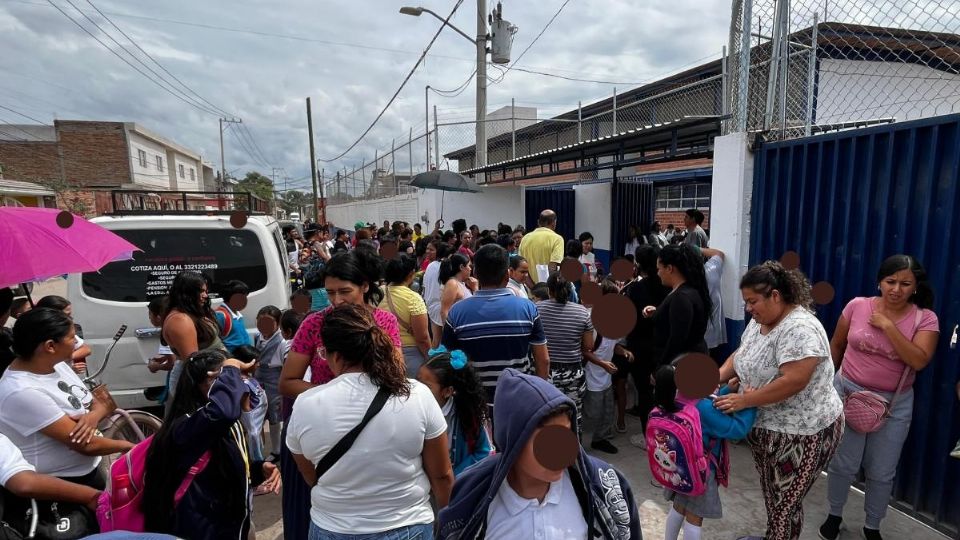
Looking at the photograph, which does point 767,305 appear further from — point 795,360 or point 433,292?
point 433,292

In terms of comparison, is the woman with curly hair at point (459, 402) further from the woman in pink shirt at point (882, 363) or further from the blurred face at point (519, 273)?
the woman in pink shirt at point (882, 363)

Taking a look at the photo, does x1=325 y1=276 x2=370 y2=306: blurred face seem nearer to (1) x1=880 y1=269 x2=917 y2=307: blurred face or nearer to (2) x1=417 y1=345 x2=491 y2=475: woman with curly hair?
(2) x1=417 y1=345 x2=491 y2=475: woman with curly hair

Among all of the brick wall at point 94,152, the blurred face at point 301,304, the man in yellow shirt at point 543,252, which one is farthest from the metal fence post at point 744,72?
the brick wall at point 94,152

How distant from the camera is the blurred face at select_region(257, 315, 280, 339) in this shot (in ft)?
12.1

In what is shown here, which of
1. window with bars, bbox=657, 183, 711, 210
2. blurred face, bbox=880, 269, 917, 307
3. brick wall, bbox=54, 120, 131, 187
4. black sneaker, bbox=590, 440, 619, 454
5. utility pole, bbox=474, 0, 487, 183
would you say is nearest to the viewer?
blurred face, bbox=880, 269, 917, 307

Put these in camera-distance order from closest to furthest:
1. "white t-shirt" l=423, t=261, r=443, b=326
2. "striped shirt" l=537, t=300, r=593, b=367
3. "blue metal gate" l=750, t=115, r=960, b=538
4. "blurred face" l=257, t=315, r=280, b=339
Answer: "blue metal gate" l=750, t=115, r=960, b=538, "striped shirt" l=537, t=300, r=593, b=367, "blurred face" l=257, t=315, r=280, b=339, "white t-shirt" l=423, t=261, r=443, b=326

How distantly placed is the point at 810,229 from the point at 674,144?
2.72 m

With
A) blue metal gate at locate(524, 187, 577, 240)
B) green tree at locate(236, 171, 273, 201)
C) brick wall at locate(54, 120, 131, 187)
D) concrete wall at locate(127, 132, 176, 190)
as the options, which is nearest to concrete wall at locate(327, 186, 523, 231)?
blue metal gate at locate(524, 187, 577, 240)

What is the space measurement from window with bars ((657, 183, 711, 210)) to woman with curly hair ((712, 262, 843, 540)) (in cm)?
1315

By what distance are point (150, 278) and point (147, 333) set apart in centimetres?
46

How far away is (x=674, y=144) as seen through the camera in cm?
596

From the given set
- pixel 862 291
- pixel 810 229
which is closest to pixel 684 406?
pixel 862 291

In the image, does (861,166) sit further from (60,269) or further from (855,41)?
(60,269)

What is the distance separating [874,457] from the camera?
2705mm
